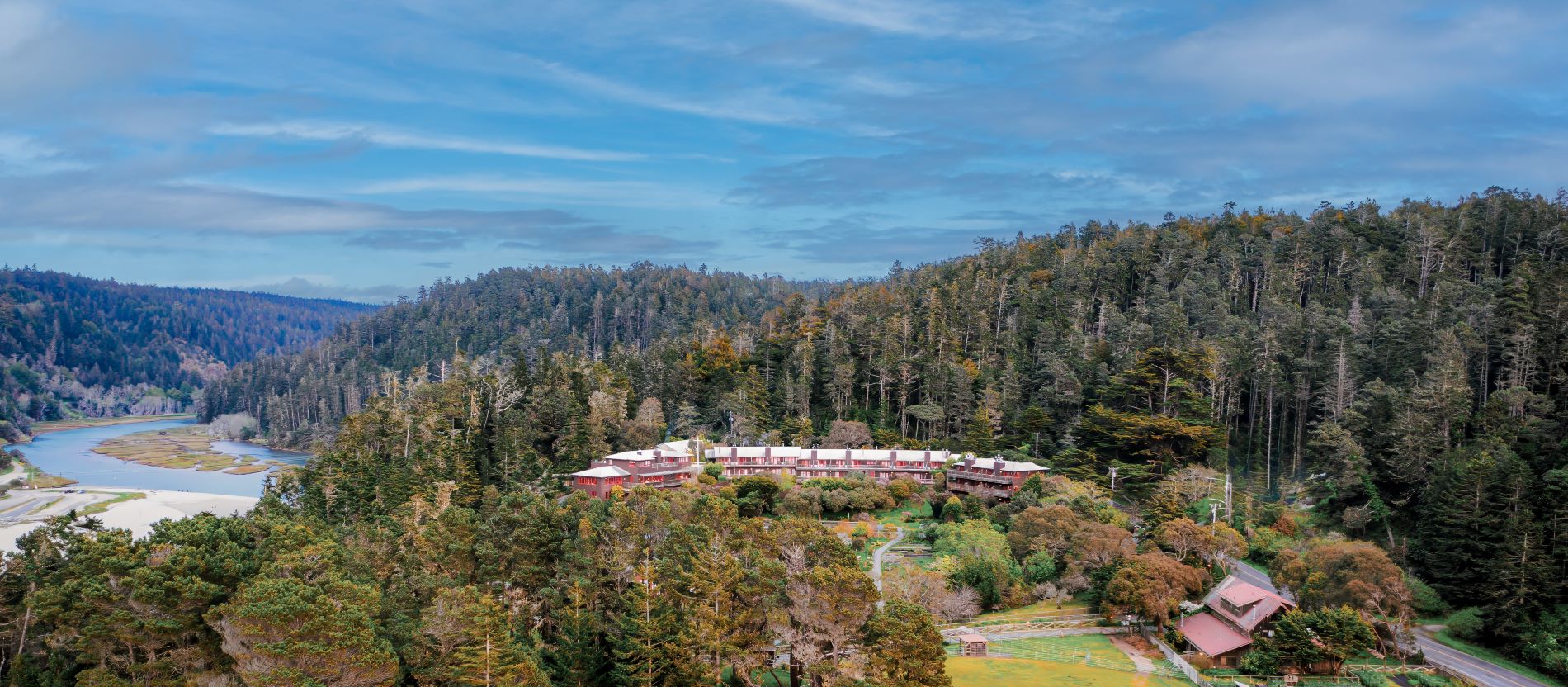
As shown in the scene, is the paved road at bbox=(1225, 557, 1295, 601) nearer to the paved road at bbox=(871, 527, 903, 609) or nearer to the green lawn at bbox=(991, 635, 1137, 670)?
the green lawn at bbox=(991, 635, 1137, 670)

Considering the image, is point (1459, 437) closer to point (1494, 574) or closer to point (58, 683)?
point (1494, 574)

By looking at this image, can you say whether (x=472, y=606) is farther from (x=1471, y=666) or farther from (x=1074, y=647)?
(x=1471, y=666)

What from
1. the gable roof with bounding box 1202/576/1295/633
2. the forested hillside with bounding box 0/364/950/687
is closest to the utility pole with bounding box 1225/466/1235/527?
the gable roof with bounding box 1202/576/1295/633

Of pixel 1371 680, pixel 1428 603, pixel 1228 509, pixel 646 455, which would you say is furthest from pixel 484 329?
pixel 1371 680

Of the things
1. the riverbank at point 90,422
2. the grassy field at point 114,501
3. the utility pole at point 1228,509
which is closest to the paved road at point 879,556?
→ the utility pole at point 1228,509

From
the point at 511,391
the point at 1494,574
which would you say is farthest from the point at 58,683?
the point at 1494,574

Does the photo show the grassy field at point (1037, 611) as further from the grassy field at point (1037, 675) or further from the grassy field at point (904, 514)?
the grassy field at point (904, 514)

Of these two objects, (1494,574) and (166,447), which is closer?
(1494,574)
